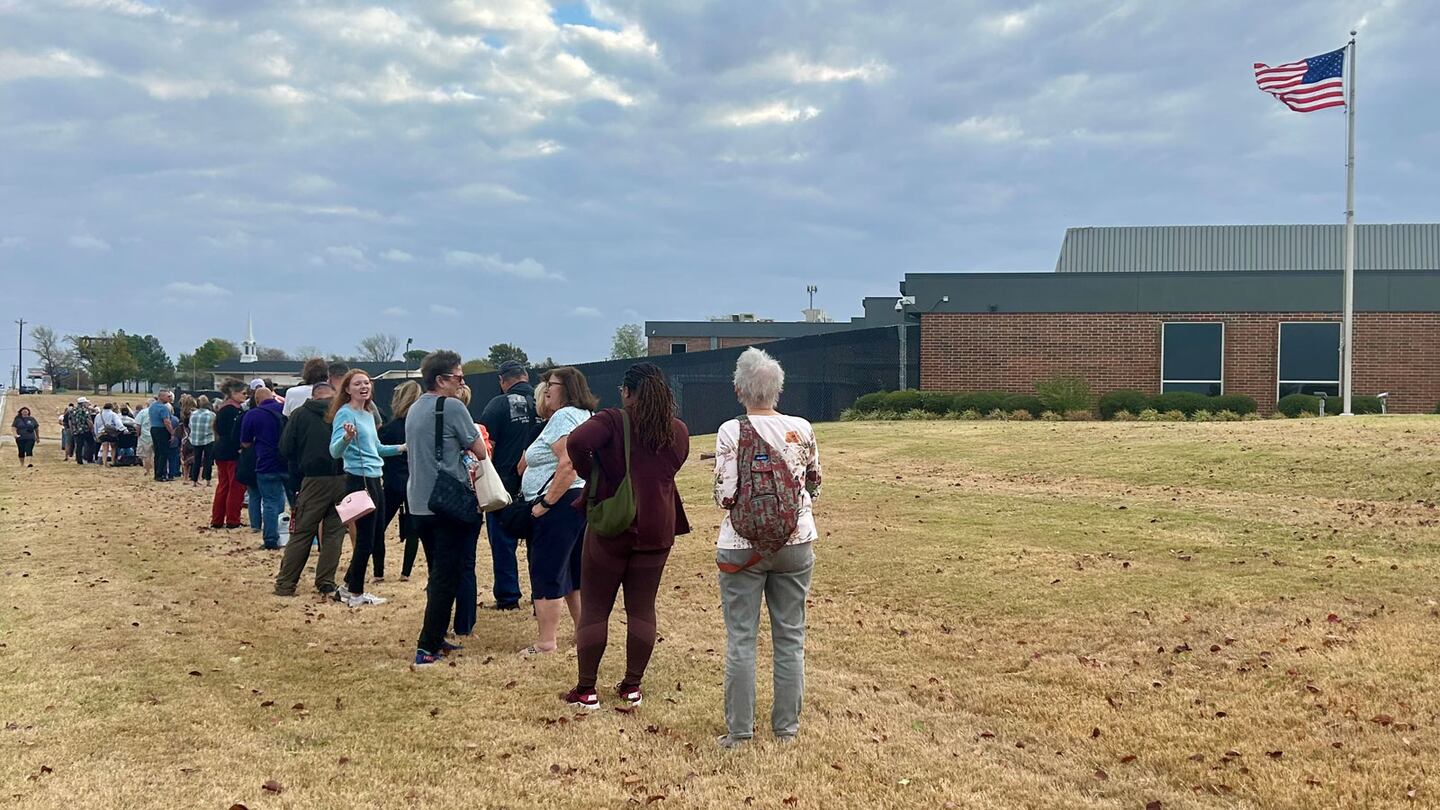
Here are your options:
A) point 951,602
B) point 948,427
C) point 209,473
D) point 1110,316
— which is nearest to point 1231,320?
point 1110,316

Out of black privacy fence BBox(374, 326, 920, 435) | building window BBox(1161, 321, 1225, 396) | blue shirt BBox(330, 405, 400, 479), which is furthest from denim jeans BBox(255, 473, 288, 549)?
building window BBox(1161, 321, 1225, 396)

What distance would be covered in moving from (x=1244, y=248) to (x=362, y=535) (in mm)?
40072

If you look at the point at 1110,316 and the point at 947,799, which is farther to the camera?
the point at 1110,316

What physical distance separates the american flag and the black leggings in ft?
65.7

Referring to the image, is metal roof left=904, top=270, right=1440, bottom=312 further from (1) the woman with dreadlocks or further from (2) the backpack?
(2) the backpack

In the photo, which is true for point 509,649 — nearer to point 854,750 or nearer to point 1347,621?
point 854,750

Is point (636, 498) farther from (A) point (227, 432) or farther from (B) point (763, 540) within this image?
(A) point (227, 432)

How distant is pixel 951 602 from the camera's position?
26.5 feet

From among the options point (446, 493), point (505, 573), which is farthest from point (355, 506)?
point (446, 493)

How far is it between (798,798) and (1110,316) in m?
24.0

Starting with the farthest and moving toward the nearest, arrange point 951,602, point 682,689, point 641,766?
point 951,602 → point 682,689 → point 641,766

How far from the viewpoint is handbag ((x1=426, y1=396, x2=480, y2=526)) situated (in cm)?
624

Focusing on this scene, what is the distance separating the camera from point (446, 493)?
624 centimetres

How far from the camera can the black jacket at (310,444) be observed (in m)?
8.66
